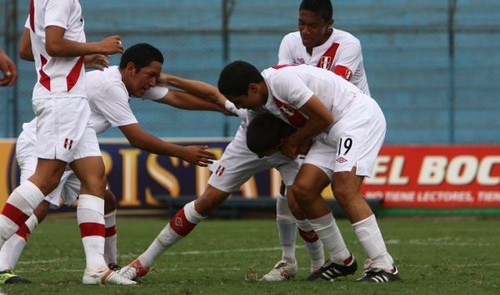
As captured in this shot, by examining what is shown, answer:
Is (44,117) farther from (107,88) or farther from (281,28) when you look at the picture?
(281,28)

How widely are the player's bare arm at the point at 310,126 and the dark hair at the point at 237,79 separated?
1.30ft

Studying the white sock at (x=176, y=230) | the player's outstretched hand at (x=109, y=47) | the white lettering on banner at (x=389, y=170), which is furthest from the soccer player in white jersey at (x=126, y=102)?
the white lettering on banner at (x=389, y=170)

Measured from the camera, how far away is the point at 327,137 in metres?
8.57

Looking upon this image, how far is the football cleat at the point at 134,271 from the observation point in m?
8.62

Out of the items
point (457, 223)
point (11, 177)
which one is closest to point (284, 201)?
point (457, 223)

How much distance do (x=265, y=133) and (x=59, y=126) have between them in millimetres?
1488

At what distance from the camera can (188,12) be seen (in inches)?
907

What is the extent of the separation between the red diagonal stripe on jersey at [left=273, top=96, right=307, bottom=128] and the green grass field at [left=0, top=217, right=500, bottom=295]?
1161 mm

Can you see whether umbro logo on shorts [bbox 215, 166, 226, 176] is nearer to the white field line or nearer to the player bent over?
the player bent over

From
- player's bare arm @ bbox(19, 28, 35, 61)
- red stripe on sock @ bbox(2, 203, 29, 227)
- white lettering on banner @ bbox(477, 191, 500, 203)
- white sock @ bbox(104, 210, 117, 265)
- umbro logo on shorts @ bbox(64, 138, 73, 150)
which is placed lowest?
white lettering on banner @ bbox(477, 191, 500, 203)

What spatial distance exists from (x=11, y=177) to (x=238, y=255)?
786 centimetres

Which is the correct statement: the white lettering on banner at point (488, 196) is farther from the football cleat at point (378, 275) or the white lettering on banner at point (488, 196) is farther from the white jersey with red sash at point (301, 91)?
the football cleat at point (378, 275)

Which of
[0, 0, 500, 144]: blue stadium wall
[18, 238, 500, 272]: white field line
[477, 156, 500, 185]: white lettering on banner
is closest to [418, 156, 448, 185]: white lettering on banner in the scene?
[477, 156, 500, 185]: white lettering on banner

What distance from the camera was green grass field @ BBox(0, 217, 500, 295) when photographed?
311 inches
